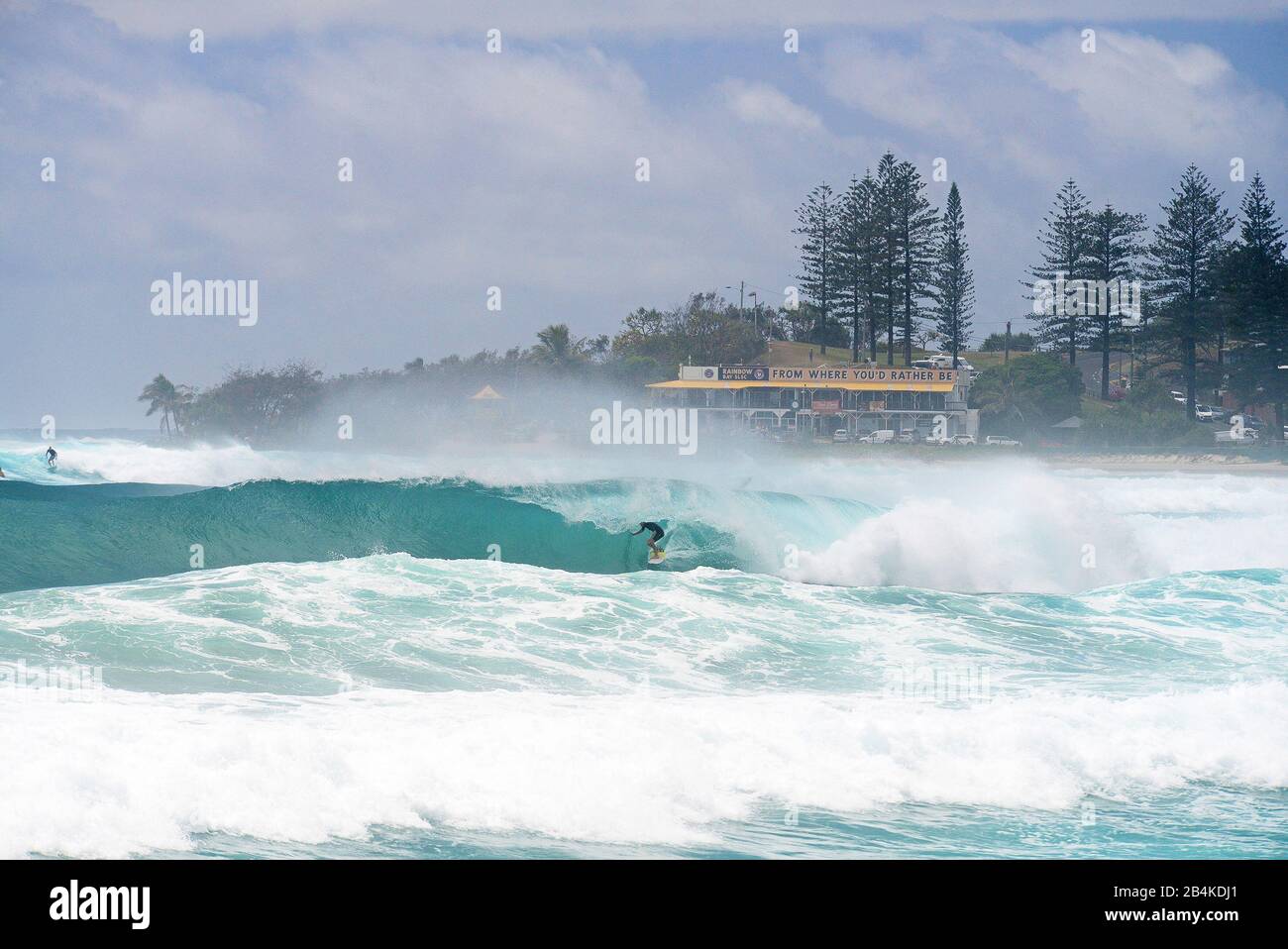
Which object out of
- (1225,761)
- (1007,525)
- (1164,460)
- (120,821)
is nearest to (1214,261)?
(1164,460)

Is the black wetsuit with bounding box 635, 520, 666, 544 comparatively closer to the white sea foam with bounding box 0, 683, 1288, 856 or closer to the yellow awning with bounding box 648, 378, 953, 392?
the white sea foam with bounding box 0, 683, 1288, 856

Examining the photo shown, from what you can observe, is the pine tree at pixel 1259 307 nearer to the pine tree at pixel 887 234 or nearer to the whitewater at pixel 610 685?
the pine tree at pixel 887 234

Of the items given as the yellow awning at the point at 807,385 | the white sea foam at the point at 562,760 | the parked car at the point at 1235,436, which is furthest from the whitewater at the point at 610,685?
the yellow awning at the point at 807,385

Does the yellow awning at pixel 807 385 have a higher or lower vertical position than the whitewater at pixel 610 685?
higher

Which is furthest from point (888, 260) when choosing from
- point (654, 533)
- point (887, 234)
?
point (654, 533)

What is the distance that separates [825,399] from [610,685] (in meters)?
66.6

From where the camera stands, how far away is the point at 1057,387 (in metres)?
74.3

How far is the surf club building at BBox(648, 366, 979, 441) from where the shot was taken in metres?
73.8

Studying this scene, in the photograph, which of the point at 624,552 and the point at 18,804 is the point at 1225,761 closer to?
the point at 18,804

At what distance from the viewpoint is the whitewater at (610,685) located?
6.78 meters

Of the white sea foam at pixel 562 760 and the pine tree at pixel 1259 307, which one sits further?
the pine tree at pixel 1259 307

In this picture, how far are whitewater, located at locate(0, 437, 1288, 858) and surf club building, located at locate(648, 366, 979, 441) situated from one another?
5323cm

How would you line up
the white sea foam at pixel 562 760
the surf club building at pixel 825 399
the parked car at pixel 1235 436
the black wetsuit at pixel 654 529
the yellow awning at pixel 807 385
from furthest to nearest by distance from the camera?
the surf club building at pixel 825 399 < the yellow awning at pixel 807 385 < the parked car at pixel 1235 436 < the black wetsuit at pixel 654 529 < the white sea foam at pixel 562 760
